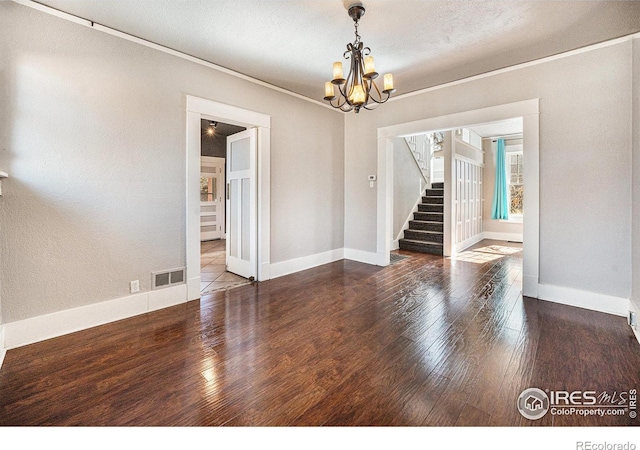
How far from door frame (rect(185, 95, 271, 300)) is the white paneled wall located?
3.79 m

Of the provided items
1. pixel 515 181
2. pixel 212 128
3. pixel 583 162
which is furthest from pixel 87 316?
pixel 515 181

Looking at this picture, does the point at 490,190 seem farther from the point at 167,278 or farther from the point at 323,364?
the point at 167,278

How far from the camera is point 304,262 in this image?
4566 millimetres

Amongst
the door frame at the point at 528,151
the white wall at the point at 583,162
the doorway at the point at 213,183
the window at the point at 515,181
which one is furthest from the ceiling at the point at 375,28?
the window at the point at 515,181

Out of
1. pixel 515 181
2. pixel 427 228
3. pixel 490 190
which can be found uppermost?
pixel 515 181

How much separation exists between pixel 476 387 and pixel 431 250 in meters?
4.40

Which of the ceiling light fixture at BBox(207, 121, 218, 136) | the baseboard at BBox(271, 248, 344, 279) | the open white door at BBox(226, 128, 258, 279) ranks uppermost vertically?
the ceiling light fixture at BBox(207, 121, 218, 136)

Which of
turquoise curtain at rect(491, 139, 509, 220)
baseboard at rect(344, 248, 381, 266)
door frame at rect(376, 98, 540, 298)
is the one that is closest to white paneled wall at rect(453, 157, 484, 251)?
turquoise curtain at rect(491, 139, 509, 220)

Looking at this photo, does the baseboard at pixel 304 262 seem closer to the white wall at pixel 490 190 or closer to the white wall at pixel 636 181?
the white wall at pixel 636 181

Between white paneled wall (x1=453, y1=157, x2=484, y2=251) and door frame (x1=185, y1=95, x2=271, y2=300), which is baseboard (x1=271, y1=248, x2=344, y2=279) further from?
white paneled wall (x1=453, y1=157, x2=484, y2=251)

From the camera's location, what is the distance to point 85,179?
8.31ft

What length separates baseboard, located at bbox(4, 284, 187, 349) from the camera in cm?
227

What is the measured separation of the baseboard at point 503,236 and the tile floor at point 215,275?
21.7ft

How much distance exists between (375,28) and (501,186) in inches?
253
